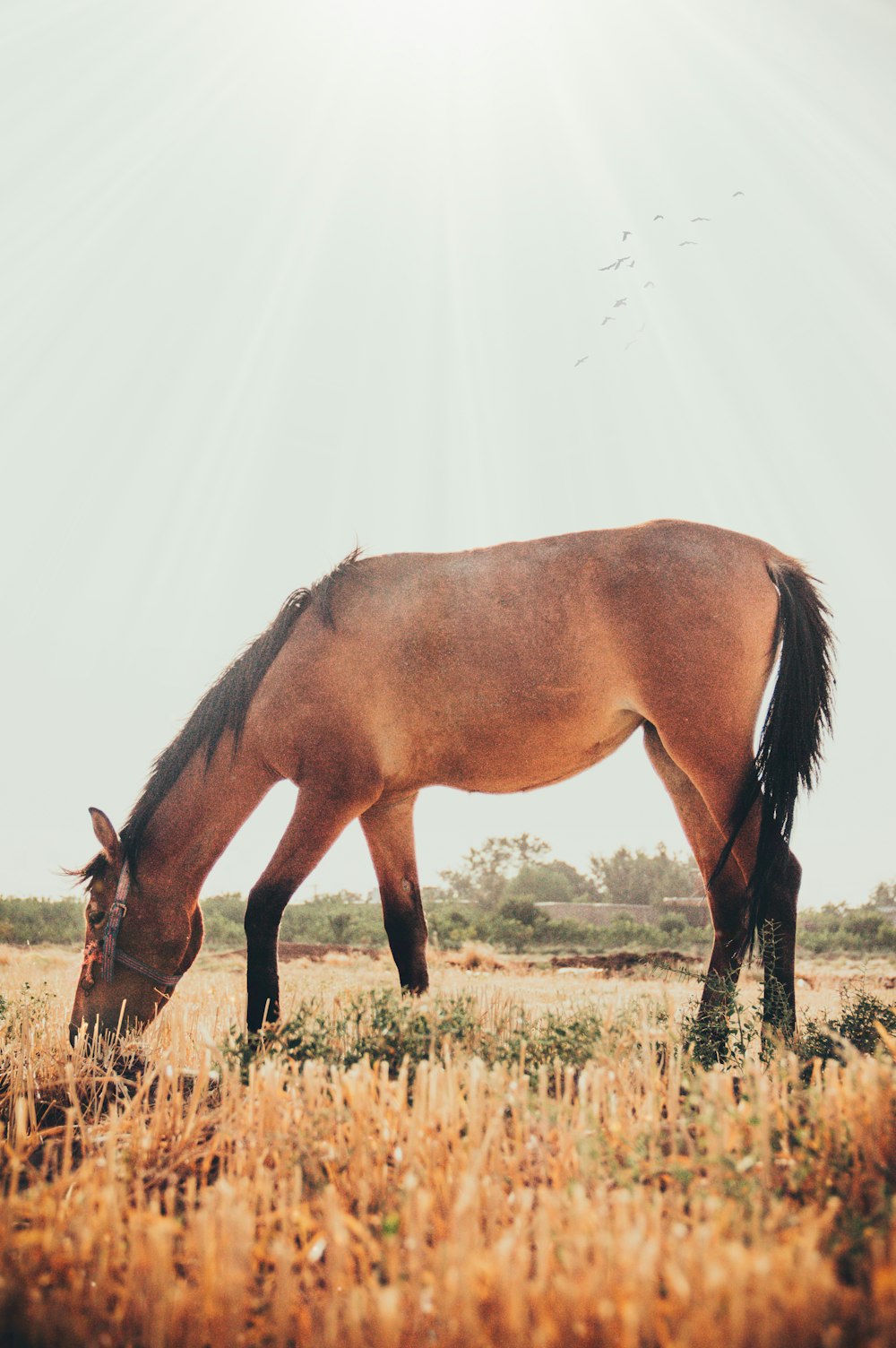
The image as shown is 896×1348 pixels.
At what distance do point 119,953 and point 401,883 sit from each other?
6.09ft

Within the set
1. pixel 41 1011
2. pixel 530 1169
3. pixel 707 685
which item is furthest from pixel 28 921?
pixel 530 1169

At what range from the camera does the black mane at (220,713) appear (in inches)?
219

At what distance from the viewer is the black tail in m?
4.48

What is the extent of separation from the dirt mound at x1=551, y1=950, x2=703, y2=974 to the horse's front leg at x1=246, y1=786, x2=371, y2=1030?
684 cm

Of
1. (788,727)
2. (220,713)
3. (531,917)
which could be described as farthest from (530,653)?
(531,917)

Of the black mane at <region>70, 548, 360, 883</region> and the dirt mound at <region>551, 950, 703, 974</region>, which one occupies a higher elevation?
the black mane at <region>70, 548, 360, 883</region>

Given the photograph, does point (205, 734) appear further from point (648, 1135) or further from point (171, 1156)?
point (648, 1135)

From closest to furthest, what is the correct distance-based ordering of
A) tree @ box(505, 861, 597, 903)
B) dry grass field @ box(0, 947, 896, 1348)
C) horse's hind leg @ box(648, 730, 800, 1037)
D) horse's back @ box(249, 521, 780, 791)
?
1. dry grass field @ box(0, 947, 896, 1348)
2. horse's hind leg @ box(648, 730, 800, 1037)
3. horse's back @ box(249, 521, 780, 791)
4. tree @ box(505, 861, 597, 903)

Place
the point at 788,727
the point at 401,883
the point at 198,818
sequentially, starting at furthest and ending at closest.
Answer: the point at 401,883 < the point at 198,818 < the point at 788,727

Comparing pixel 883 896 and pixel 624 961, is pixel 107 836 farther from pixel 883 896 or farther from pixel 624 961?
pixel 883 896

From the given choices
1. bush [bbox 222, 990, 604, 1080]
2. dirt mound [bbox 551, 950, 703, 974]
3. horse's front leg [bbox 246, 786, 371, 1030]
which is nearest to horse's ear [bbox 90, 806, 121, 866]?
horse's front leg [bbox 246, 786, 371, 1030]

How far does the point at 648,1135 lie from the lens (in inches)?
87.3

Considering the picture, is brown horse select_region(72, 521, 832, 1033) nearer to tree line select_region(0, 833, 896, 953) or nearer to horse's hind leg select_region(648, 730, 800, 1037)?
horse's hind leg select_region(648, 730, 800, 1037)

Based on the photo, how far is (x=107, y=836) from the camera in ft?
17.5
